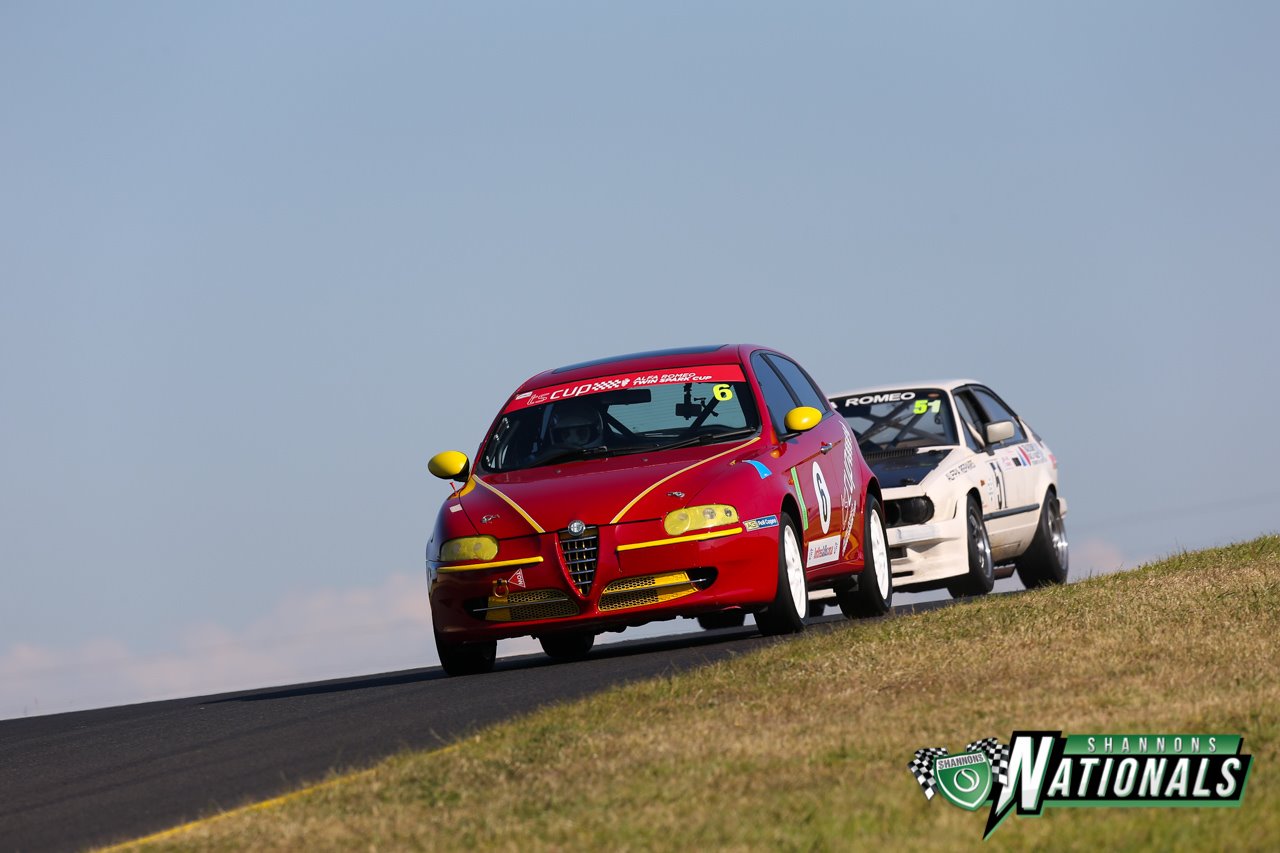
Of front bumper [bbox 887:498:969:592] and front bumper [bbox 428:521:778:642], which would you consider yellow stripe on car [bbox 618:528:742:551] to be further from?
front bumper [bbox 887:498:969:592]

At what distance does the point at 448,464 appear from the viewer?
11.6 m

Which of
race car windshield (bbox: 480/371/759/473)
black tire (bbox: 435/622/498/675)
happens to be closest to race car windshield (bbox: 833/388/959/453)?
race car windshield (bbox: 480/371/759/473)

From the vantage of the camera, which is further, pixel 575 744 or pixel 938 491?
pixel 938 491

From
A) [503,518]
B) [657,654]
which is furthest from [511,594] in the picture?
[657,654]

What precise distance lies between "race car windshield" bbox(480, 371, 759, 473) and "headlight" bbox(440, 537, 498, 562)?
910 mm

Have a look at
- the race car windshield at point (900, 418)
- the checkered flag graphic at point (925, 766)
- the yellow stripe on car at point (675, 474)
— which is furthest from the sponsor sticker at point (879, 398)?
the checkered flag graphic at point (925, 766)

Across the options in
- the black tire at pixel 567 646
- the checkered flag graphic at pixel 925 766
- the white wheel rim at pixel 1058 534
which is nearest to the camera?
the checkered flag graphic at pixel 925 766

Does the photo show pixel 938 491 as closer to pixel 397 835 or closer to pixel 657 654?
pixel 657 654

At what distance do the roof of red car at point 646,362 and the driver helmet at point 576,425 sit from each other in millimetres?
275

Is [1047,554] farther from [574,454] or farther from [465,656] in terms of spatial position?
[465,656]

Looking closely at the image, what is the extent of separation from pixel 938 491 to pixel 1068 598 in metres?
2.81

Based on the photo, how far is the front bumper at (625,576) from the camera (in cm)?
1061

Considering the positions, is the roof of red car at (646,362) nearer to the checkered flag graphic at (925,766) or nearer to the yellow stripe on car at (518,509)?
the yellow stripe on car at (518,509)

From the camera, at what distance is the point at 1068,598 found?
1179cm
